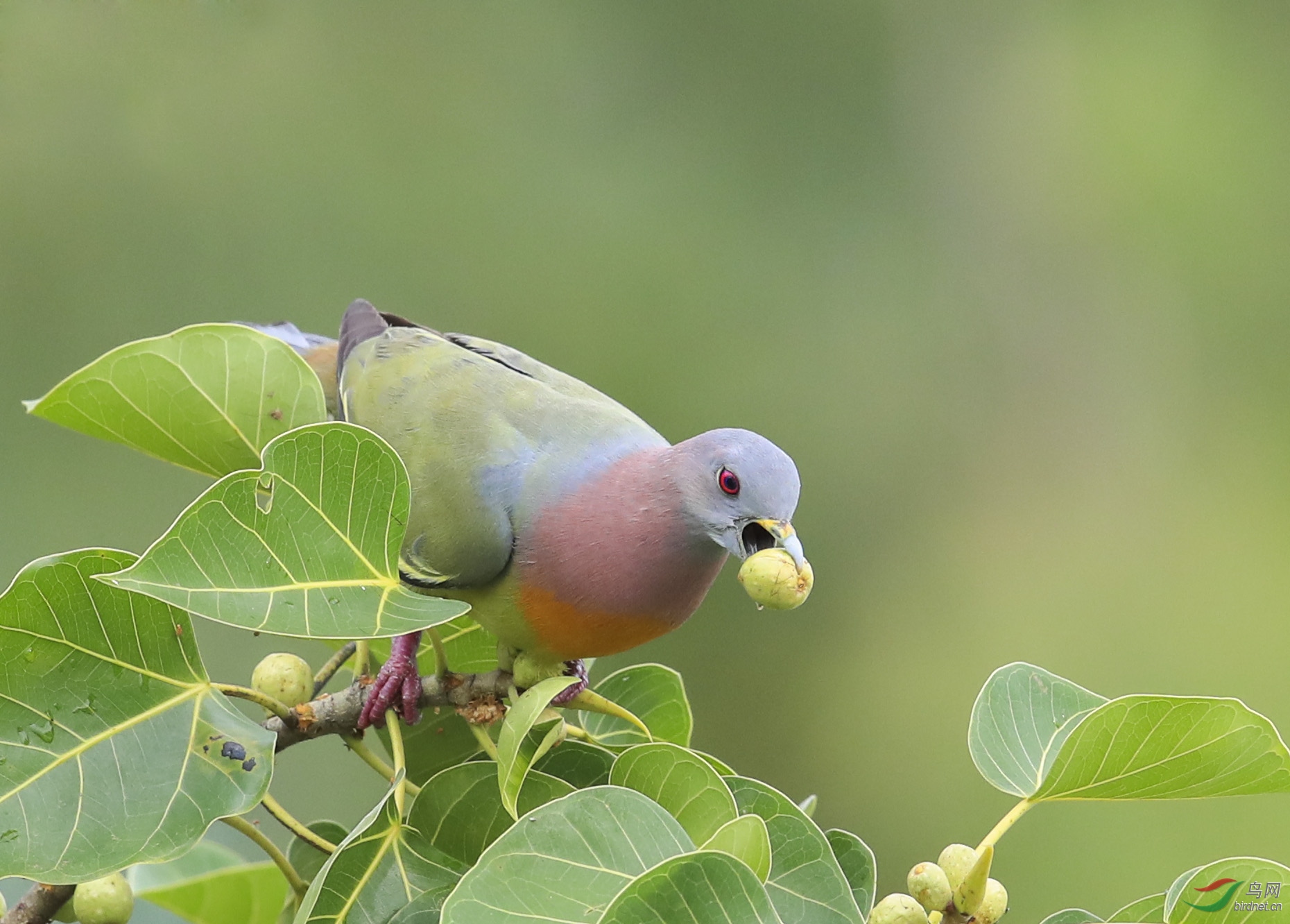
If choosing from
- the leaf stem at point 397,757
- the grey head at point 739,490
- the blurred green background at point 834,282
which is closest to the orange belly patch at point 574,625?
the grey head at point 739,490

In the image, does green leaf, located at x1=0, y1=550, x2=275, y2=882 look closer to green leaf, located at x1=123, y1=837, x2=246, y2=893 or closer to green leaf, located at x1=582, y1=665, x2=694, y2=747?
green leaf, located at x1=582, y1=665, x2=694, y2=747

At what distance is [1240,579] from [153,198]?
573 centimetres

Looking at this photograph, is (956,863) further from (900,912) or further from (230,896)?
(230,896)

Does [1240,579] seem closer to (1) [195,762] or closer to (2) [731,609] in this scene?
(2) [731,609]

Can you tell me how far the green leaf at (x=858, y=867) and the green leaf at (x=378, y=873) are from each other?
0.43m

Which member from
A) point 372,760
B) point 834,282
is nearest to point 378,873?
point 372,760

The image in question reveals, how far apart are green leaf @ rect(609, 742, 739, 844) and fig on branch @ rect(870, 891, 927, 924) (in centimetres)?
18

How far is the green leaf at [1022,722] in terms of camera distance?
1434 mm

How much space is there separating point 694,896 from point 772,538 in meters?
0.77

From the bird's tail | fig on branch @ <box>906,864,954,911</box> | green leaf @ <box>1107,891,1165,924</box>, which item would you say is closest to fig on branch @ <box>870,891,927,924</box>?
fig on branch @ <box>906,864,954,911</box>

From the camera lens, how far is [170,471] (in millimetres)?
5656

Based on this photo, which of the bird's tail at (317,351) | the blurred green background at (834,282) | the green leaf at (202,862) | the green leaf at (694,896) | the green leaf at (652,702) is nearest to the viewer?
the green leaf at (694,896)

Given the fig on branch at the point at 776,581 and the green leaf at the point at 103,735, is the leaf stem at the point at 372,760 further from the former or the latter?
the fig on branch at the point at 776,581

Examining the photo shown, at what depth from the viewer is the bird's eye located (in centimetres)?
174
